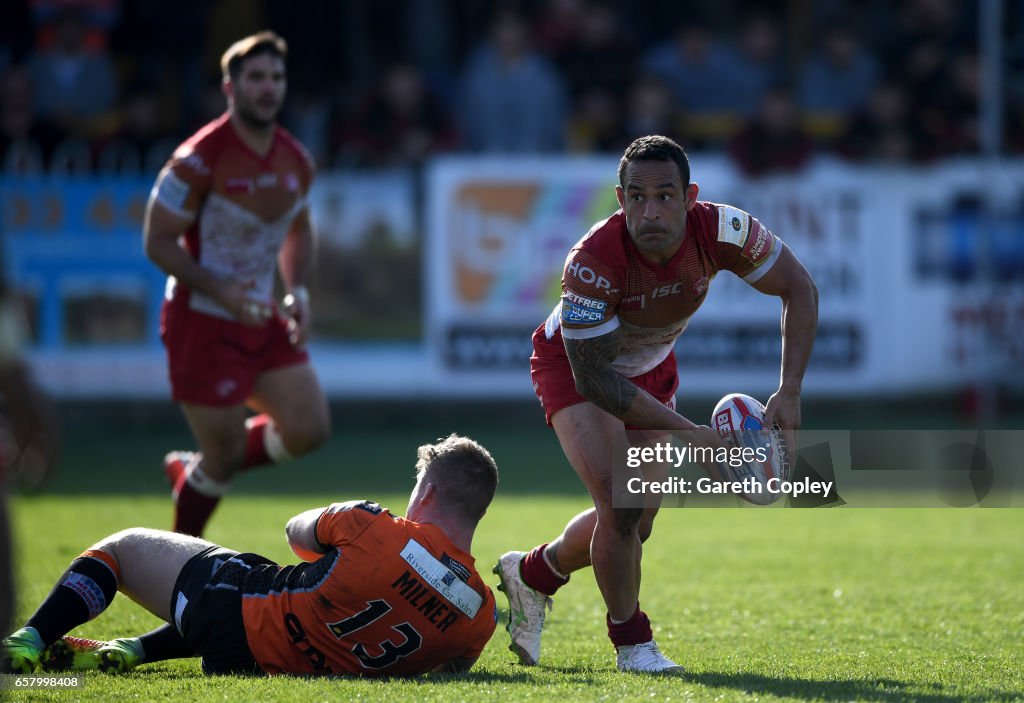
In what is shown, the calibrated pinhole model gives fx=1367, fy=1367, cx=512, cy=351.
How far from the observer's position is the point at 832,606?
6.72 m

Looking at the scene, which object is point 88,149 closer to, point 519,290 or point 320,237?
point 320,237

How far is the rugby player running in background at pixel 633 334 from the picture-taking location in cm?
503

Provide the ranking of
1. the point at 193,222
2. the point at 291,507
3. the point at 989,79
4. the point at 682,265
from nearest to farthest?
1. the point at 682,265
2. the point at 193,222
3. the point at 291,507
4. the point at 989,79

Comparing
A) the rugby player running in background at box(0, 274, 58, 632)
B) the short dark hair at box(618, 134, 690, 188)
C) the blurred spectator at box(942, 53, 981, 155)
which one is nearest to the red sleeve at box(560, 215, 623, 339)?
the short dark hair at box(618, 134, 690, 188)

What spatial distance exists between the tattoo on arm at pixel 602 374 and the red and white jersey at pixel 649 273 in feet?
0.12

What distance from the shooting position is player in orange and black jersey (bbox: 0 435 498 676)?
15.8 ft

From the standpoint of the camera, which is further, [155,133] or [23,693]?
[155,133]

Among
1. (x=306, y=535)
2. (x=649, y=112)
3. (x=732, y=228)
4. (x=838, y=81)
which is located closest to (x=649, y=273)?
(x=732, y=228)

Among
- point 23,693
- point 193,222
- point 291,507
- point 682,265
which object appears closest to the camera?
A: point 23,693

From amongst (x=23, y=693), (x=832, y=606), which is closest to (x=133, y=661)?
(x=23, y=693)

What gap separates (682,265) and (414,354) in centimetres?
964

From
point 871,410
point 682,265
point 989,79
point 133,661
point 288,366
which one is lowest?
point 871,410

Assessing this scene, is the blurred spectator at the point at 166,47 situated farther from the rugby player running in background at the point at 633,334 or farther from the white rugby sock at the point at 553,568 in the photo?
the rugby player running in background at the point at 633,334

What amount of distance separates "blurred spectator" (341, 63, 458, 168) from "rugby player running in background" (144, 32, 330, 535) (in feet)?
24.4
